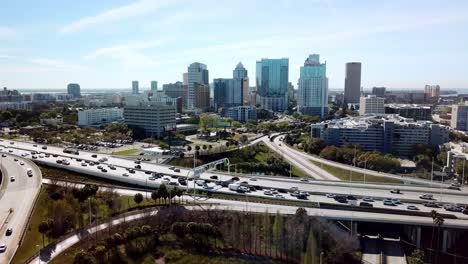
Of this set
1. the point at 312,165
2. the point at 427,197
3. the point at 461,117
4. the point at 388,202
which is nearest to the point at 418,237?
the point at 388,202

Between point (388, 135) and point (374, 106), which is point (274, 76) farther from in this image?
point (388, 135)

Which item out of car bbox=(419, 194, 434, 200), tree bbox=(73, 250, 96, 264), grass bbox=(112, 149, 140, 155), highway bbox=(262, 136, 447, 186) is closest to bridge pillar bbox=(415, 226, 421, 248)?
car bbox=(419, 194, 434, 200)

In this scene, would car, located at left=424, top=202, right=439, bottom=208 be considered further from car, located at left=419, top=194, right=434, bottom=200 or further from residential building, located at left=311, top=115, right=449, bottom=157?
residential building, located at left=311, top=115, right=449, bottom=157

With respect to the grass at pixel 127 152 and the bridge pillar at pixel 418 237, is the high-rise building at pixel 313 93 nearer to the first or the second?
the grass at pixel 127 152

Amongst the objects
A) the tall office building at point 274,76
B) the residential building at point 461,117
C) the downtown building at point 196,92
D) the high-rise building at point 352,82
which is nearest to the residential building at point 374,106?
the residential building at point 461,117

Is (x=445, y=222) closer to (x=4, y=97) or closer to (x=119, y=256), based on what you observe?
(x=119, y=256)

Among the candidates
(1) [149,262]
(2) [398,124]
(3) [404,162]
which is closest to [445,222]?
(1) [149,262]
